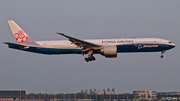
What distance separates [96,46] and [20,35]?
12.4 meters

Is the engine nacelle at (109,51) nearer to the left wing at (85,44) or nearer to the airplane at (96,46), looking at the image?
the airplane at (96,46)

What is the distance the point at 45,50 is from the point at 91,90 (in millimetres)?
9211

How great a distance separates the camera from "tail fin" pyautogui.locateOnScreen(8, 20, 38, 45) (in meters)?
50.6

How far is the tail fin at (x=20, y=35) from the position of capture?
50.6 m

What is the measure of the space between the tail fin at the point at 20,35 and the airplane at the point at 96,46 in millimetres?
374

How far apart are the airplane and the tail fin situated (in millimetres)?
374

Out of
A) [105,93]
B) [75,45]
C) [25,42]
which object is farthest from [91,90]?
[25,42]

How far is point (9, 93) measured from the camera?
50844 millimetres

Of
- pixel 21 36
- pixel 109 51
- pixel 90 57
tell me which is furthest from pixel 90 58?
pixel 21 36

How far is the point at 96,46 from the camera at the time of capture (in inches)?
1864

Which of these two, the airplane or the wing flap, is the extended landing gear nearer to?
the airplane

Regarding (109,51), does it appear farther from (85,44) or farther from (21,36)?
(21,36)

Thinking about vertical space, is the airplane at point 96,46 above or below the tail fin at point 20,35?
below

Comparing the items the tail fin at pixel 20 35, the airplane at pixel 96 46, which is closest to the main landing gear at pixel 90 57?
the airplane at pixel 96 46
